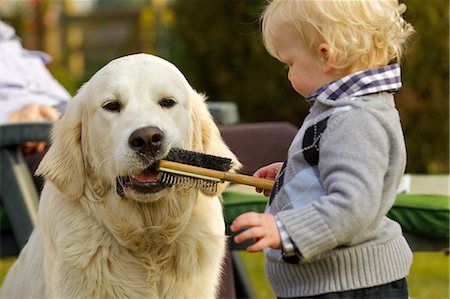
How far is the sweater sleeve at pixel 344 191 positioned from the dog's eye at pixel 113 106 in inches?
33.4

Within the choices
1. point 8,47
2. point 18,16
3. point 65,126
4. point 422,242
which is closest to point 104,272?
point 65,126

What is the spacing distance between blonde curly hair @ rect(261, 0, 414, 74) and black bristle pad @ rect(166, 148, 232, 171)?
1.42 feet

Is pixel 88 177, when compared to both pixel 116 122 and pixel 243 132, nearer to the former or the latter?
pixel 116 122

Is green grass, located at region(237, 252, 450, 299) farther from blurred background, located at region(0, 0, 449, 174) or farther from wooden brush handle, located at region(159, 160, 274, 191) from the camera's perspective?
wooden brush handle, located at region(159, 160, 274, 191)

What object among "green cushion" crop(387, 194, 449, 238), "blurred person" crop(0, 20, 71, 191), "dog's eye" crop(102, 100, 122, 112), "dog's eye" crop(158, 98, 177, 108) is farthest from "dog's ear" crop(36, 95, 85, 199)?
"green cushion" crop(387, 194, 449, 238)

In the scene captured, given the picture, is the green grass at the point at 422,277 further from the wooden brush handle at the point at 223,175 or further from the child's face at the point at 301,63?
the child's face at the point at 301,63

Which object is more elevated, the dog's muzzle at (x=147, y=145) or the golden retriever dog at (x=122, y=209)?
the dog's muzzle at (x=147, y=145)

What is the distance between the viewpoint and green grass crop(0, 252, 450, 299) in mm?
5570

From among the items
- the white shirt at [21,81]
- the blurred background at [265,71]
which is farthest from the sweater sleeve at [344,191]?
the blurred background at [265,71]

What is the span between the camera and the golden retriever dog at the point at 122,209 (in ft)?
9.63

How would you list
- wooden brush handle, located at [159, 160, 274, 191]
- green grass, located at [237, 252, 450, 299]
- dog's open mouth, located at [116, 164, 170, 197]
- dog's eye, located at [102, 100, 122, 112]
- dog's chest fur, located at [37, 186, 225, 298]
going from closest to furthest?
wooden brush handle, located at [159, 160, 274, 191] → dog's open mouth, located at [116, 164, 170, 197] → dog's eye, located at [102, 100, 122, 112] → dog's chest fur, located at [37, 186, 225, 298] → green grass, located at [237, 252, 450, 299]

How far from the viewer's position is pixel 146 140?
2.68m

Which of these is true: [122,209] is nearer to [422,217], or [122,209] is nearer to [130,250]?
[130,250]

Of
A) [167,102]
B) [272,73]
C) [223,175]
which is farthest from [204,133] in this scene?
[272,73]
